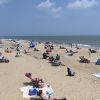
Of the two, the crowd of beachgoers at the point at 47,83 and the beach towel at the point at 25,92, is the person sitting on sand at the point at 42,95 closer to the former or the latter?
the crowd of beachgoers at the point at 47,83

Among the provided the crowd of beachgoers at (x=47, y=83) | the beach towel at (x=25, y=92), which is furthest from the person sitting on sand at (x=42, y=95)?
the beach towel at (x=25, y=92)

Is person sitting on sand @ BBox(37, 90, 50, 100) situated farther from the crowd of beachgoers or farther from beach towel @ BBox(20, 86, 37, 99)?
beach towel @ BBox(20, 86, 37, 99)

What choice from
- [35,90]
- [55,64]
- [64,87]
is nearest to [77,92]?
[64,87]

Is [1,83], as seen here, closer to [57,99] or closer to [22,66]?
[57,99]

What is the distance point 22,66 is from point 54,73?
474cm

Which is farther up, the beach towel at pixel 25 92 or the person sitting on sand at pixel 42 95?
the person sitting on sand at pixel 42 95

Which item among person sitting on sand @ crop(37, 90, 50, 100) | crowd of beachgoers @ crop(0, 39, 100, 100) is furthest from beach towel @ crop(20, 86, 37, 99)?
person sitting on sand @ crop(37, 90, 50, 100)

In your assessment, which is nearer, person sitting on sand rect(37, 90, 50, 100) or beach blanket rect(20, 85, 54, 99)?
person sitting on sand rect(37, 90, 50, 100)

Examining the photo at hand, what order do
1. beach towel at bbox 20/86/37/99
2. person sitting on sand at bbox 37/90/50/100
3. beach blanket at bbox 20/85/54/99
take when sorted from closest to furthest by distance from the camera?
person sitting on sand at bbox 37/90/50/100
beach blanket at bbox 20/85/54/99
beach towel at bbox 20/86/37/99

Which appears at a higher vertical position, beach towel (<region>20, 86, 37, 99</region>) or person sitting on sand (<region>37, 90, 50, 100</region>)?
person sitting on sand (<region>37, 90, 50, 100</region>)


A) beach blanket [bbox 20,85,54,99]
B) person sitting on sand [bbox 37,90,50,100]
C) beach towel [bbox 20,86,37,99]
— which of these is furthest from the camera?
beach towel [bbox 20,86,37,99]

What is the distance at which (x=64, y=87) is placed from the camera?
17156 mm

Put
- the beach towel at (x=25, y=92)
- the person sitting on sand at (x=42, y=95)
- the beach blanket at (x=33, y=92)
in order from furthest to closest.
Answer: the beach towel at (x=25, y=92) → the beach blanket at (x=33, y=92) → the person sitting on sand at (x=42, y=95)

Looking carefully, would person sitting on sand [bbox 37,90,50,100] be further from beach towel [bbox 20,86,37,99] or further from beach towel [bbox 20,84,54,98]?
beach towel [bbox 20,86,37,99]
